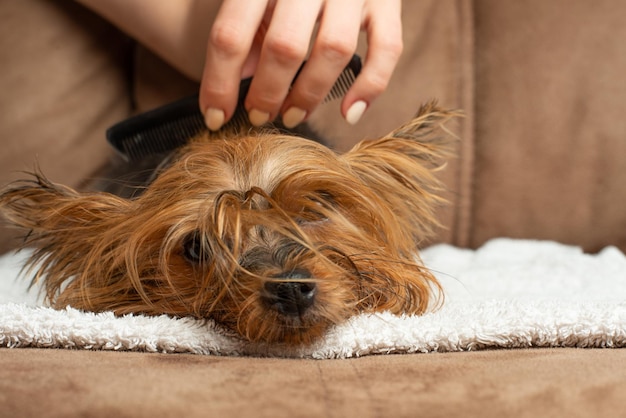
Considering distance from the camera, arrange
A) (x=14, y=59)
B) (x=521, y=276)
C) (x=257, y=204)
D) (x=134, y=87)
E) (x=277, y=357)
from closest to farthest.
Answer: (x=277, y=357) < (x=257, y=204) < (x=521, y=276) < (x=14, y=59) < (x=134, y=87)

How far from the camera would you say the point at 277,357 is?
1.12 metres

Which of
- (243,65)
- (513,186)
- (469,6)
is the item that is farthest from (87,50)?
(513,186)

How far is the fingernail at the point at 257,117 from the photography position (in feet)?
5.02

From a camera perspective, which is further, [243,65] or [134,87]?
[134,87]

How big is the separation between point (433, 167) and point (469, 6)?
621mm

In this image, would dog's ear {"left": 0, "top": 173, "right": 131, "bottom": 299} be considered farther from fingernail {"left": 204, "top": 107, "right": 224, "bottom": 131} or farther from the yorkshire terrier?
fingernail {"left": 204, "top": 107, "right": 224, "bottom": 131}

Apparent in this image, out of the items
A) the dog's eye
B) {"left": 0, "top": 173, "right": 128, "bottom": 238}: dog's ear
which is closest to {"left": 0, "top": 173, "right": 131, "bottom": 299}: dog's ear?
{"left": 0, "top": 173, "right": 128, "bottom": 238}: dog's ear

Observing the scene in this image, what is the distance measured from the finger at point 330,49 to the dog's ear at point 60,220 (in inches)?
17.8

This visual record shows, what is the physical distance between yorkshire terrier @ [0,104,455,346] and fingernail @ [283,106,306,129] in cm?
5

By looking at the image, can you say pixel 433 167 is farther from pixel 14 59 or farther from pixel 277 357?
pixel 14 59

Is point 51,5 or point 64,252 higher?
point 51,5

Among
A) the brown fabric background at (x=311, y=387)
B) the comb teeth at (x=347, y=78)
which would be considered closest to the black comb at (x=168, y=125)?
the comb teeth at (x=347, y=78)

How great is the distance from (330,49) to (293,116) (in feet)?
0.61

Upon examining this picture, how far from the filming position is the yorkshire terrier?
1.20 metres
